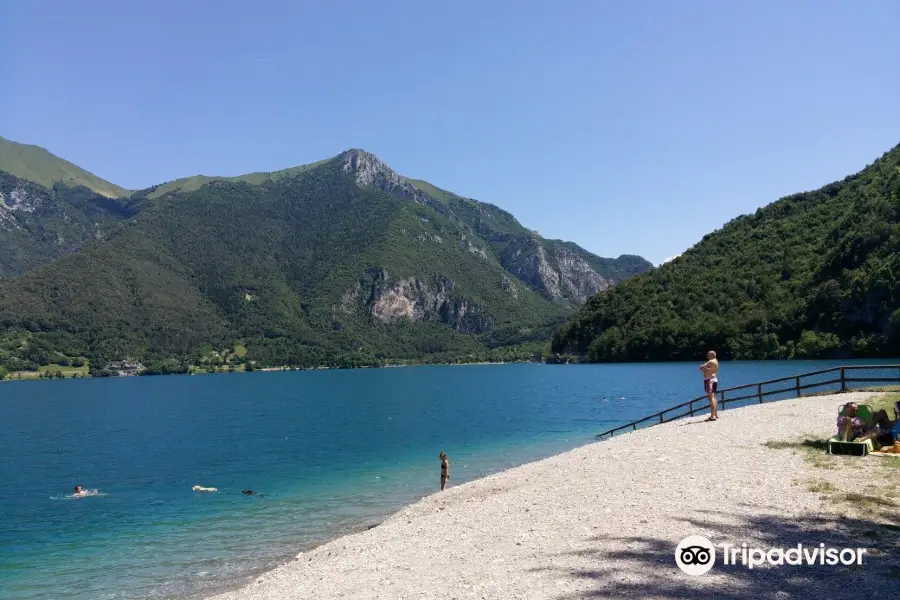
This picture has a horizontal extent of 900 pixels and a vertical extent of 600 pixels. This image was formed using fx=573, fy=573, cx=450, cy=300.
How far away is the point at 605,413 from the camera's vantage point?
61750mm

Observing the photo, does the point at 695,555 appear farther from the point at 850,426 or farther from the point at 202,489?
the point at 202,489

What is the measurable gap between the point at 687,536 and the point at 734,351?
13636cm

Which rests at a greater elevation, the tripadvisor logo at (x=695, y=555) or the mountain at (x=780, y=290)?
the mountain at (x=780, y=290)

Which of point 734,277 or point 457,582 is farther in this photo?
point 734,277

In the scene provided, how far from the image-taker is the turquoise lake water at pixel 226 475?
20.2 m

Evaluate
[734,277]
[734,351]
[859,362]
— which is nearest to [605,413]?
[859,362]

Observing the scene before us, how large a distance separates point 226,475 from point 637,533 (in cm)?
3405

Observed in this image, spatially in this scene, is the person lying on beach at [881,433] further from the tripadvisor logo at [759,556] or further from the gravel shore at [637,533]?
the tripadvisor logo at [759,556]

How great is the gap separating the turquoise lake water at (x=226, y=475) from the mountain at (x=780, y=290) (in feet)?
145

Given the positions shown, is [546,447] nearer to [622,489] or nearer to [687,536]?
[622,489]

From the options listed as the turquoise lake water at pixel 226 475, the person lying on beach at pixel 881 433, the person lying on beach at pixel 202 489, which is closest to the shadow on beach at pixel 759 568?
the person lying on beach at pixel 881 433

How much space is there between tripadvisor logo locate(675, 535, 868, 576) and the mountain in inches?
4129

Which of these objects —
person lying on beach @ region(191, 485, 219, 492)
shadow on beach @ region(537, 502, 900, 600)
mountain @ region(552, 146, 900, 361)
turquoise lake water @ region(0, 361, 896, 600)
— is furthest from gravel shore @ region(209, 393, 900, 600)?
mountain @ region(552, 146, 900, 361)

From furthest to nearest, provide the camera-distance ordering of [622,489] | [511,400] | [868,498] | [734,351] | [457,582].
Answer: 1. [734,351]
2. [511,400]
3. [622,489]
4. [868,498]
5. [457,582]
